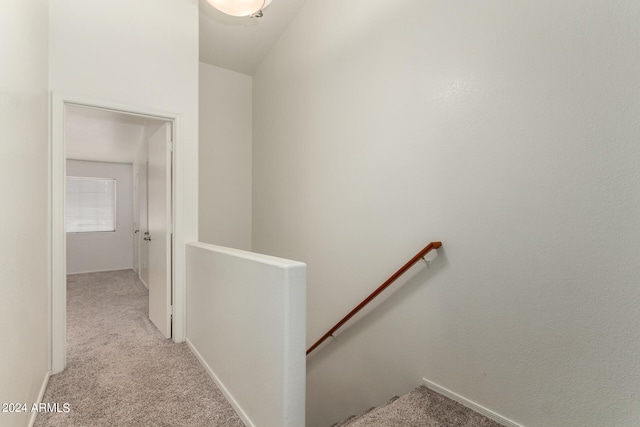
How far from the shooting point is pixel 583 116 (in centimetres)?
124

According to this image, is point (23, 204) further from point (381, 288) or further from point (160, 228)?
point (381, 288)

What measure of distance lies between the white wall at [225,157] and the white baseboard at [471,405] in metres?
3.14

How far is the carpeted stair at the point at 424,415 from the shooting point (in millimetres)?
1503

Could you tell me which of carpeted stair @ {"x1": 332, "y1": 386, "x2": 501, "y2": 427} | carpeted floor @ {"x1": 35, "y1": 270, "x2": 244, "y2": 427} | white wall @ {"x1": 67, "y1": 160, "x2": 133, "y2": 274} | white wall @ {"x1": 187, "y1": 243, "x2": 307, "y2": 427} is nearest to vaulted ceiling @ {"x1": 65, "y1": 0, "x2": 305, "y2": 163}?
white wall @ {"x1": 67, "y1": 160, "x2": 133, "y2": 274}

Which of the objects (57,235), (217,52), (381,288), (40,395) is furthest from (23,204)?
(217,52)

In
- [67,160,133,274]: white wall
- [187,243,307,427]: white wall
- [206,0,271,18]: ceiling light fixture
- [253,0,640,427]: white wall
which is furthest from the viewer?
[67,160,133,274]: white wall

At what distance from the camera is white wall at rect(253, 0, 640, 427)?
1175mm

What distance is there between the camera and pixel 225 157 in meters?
4.16

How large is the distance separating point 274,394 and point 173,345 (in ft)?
5.37

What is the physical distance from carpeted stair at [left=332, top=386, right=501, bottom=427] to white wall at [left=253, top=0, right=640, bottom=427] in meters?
0.10

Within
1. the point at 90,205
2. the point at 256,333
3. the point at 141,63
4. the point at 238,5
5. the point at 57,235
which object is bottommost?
the point at 256,333

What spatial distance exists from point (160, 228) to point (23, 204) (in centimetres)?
141

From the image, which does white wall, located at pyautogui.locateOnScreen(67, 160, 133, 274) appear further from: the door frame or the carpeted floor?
the door frame

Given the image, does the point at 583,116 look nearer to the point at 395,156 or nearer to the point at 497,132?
the point at 497,132
